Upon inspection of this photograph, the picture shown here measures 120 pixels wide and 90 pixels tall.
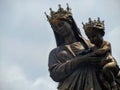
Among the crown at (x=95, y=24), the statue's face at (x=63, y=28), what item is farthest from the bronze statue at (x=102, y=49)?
the statue's face at (x=63, y=28)

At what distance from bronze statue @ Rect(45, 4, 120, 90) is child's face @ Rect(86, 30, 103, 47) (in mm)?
267

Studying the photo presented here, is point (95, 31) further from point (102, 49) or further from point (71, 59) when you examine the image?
point (71, 59)

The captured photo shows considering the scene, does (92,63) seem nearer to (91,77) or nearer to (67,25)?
(91,77)

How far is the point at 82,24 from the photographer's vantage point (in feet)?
35.6

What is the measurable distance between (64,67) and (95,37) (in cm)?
96

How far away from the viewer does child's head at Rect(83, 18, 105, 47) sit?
10.5 meters

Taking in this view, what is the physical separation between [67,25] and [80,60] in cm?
140

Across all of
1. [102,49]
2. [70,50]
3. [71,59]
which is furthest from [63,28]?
[102,49]

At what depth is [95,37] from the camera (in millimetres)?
10570

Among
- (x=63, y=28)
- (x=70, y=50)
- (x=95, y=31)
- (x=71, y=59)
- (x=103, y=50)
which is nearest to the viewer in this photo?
(x=103, y=50)

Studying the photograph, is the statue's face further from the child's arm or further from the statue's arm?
the child's arm

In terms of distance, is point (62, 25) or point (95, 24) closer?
point (95, 24)

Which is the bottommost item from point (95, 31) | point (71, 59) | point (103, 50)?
point (103, 50)

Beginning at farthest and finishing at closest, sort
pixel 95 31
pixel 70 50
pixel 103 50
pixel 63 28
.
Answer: pixel 63 28 → pixel 70 50 → pixel 95 31 → pixel 103 50
